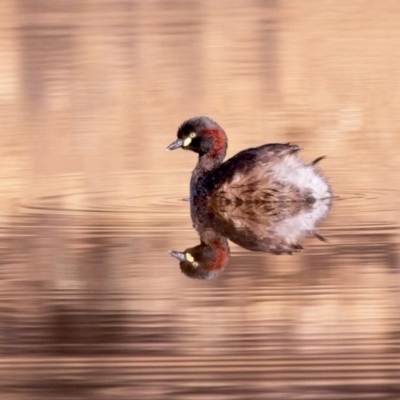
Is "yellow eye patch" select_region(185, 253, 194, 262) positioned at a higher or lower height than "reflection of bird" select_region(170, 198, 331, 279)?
higher

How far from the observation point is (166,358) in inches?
192

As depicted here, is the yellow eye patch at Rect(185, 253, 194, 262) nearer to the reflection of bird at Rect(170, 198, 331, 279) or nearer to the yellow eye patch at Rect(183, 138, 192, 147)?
the reflection of bird at Rect(170, 198, 331, 279)

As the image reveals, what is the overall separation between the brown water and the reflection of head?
0.06 meters

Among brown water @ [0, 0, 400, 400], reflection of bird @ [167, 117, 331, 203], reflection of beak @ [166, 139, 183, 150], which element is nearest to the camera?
brown water @ [0, 0, 400, 400]

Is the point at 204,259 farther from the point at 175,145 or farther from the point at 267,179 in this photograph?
the point at 175,145

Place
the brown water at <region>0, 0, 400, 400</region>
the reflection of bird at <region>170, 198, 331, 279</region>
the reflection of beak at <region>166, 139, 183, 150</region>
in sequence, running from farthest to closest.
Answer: the reflection of beak at <region>166, 139, 183, 150</region> → the reflection of bird at <region>170, 198, 331, 279</region> → the brown water at <region>0, 0, 400, 400</region>

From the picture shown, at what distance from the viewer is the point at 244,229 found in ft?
25.0

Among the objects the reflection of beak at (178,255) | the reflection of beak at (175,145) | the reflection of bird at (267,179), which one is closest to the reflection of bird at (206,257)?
the reflection of beak at (178,255)

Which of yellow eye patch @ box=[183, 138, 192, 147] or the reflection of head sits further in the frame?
yellow eye patch @ box=[183, 138, 192, 147]

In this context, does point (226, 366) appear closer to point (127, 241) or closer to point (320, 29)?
point (127, 241)

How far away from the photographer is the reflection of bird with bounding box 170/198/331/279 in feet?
21.8

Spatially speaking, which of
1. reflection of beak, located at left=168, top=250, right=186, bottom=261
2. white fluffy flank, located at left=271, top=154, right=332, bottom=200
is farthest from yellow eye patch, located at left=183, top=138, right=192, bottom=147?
reflection of beak, located at left=168, top=250, right=186, bottom=261

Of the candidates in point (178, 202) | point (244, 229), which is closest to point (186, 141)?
point (178, 202)

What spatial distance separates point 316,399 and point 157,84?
1131cm
